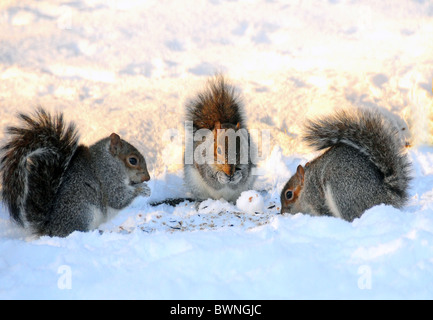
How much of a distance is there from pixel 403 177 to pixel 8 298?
283cm

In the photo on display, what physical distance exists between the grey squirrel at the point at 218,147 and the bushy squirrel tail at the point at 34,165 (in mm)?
1699

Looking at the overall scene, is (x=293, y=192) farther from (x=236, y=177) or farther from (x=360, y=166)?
(x=236, y=177)

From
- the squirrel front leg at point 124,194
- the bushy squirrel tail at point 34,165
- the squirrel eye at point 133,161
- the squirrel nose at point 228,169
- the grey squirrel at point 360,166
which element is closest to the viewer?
the bushy squirrel tail at point 34,165

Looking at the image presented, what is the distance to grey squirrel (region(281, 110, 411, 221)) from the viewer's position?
11.4ft

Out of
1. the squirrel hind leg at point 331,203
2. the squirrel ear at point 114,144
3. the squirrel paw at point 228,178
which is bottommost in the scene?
the squirrel hind leg at point 331,203

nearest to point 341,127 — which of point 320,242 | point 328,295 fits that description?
point 320,242

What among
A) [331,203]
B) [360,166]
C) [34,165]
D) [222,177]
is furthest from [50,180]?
[360,166]

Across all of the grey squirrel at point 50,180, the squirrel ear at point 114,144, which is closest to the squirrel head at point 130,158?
the squirrel ear at point 114,144

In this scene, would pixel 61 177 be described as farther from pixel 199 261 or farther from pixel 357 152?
pixel 357 152

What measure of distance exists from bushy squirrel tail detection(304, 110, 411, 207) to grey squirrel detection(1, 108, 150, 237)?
77.9 inches

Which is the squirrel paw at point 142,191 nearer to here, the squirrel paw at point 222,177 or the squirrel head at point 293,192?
the squirrel paw at point 222,177

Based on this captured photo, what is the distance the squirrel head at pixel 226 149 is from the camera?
4.68 m

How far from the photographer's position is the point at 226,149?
4.69 m

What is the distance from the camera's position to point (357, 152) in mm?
3596
